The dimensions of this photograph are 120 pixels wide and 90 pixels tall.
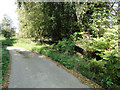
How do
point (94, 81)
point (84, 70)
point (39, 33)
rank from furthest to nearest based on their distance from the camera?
point (39, 33) → point (84, 70) → point (94, 81)

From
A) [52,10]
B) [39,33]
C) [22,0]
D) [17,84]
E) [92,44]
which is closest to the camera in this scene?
[17,84]

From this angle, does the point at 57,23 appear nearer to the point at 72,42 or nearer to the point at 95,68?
the point at 72,42

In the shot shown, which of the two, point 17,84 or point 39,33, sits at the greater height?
point 39,33

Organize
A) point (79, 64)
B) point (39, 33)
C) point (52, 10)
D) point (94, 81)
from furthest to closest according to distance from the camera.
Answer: point (39, 33), point (52, 10), point (79, 64), point (94, 81)

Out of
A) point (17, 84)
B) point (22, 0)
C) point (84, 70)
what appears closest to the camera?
point (17, 84)

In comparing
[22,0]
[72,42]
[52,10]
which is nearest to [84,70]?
[72,42]

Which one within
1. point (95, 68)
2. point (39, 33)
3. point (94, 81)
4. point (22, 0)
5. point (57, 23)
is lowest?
point (94, 81)

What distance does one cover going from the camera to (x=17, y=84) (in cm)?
368

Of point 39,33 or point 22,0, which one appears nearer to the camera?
point 22,0

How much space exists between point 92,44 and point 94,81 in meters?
3.17

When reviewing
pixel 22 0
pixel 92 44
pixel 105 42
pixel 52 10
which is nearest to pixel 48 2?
pixel 52 10

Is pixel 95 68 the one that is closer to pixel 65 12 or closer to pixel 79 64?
pixel 79 64

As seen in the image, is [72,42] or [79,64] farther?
[72,42]

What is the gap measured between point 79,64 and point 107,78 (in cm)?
200
